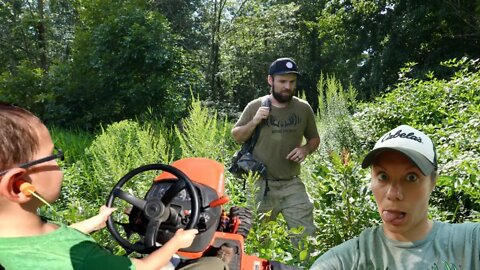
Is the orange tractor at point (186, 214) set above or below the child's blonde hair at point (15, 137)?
below

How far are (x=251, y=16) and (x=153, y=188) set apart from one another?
23681 millimetres

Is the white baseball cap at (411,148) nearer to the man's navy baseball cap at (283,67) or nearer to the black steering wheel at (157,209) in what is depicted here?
the black steering wheel at (157,209)

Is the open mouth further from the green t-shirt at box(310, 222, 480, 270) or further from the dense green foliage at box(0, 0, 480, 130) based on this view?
the dense green foliage at box(0, 0, 480, 130)

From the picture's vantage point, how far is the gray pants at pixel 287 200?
400 centimetres

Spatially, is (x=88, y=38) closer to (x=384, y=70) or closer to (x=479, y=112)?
(x=384, y=70)

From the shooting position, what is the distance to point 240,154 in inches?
164

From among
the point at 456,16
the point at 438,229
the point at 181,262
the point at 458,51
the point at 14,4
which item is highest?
the point at 14,4

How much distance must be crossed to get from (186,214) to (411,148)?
31.8 inches

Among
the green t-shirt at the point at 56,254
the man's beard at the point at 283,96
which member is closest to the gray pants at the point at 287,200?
the man's beard at the point at 283,96

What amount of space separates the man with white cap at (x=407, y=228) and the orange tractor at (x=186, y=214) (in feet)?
1.46

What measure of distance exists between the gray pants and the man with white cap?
7.50 feet

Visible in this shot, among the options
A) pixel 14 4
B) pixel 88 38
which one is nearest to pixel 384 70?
pixel 88 38

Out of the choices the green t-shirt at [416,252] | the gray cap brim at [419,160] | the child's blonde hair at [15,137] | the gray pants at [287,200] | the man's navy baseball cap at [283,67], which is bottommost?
the gray pants at [287,200]

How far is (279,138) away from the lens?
13.4 feet
